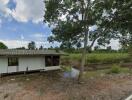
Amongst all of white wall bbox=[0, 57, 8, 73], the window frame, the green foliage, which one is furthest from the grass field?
the green foliage

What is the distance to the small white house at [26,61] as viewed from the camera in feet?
85.5

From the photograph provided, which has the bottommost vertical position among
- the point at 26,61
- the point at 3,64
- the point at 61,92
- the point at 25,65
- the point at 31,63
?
the point at 61,92

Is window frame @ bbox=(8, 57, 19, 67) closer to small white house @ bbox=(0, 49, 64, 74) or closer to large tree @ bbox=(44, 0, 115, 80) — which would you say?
small white house @ bbox=(0, 49, 64, 74)

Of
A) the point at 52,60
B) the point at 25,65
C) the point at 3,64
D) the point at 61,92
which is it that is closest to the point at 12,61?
the point at 3,64

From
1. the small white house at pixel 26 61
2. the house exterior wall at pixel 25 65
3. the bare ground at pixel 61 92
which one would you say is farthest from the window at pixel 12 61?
the bare ground at pixel 61 92

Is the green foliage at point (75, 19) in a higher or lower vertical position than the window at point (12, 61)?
higher

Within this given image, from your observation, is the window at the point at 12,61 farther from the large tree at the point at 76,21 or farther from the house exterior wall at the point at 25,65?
the large tree at the point at 76,21

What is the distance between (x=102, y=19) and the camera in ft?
65.9

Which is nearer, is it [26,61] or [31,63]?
[26,61]

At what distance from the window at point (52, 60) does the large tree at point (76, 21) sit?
11.1 meters

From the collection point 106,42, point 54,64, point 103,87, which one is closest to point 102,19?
point 106,42

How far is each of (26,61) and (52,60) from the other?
5.24 m

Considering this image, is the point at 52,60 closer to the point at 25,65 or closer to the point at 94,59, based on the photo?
the point at 25,65

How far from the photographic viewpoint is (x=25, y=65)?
28406 mm
